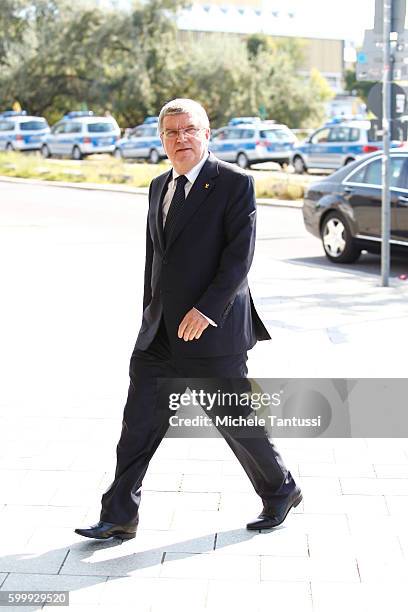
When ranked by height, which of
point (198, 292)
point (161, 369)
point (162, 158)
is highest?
point (198, 292)

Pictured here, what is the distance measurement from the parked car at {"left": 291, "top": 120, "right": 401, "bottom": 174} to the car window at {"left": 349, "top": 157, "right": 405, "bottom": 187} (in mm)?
15832

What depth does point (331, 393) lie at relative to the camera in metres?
6.88

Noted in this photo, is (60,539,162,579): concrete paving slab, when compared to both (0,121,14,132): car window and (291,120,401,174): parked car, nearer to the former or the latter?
(291,120,401,174): parked car

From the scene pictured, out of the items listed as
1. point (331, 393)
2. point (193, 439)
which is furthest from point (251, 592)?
point (331, 393)

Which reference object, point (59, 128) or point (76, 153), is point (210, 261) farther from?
point (59, 128)

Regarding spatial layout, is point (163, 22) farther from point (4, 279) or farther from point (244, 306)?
point (244, 306)

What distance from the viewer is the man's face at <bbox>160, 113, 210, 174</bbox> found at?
13.4 feet

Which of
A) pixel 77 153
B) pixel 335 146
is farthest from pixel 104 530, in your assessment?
pixel 77 153

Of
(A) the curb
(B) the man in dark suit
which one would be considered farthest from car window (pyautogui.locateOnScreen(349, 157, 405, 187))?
(B) the man in dark suit

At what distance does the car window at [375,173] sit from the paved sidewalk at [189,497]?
4.41 m

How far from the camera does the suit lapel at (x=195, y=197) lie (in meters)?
4.12

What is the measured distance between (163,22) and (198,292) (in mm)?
51993

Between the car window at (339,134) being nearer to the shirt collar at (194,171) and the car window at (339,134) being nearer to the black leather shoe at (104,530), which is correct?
the shirt collar at (194,171)

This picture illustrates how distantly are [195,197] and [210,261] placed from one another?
0.25m
